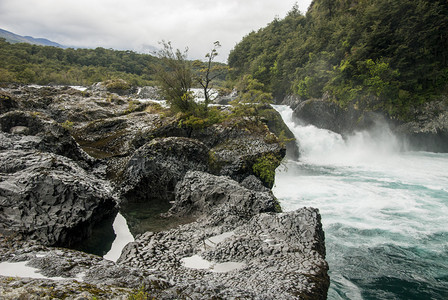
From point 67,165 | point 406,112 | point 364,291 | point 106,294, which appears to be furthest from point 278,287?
point 406,112

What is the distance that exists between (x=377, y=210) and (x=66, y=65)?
8585cm

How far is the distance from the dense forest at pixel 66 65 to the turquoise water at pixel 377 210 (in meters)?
27.6

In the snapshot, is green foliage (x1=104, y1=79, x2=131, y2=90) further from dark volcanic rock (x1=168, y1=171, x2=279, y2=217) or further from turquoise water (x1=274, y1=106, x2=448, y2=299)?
dark volcanic rock (x1=168, y1=171, x2=279, y2=217)

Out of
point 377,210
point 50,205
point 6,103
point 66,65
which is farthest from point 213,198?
point 66,65

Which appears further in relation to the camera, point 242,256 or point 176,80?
point 176,80

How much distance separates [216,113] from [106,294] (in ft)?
38.5

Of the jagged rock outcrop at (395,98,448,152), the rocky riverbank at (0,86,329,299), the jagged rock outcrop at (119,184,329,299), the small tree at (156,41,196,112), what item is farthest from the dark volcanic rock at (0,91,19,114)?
the jagged rock outcrop at (395,98,448,152)

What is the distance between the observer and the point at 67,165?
7.67 metres

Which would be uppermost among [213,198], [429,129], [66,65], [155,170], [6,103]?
[66,65]

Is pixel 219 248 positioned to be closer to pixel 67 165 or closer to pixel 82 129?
pixel 67 165

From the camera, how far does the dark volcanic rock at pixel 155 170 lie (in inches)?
365

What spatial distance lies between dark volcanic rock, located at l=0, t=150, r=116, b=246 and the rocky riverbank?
0.02 meters

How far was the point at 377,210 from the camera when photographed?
1042cm

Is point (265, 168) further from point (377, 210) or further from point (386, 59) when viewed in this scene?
point (386, 59)
